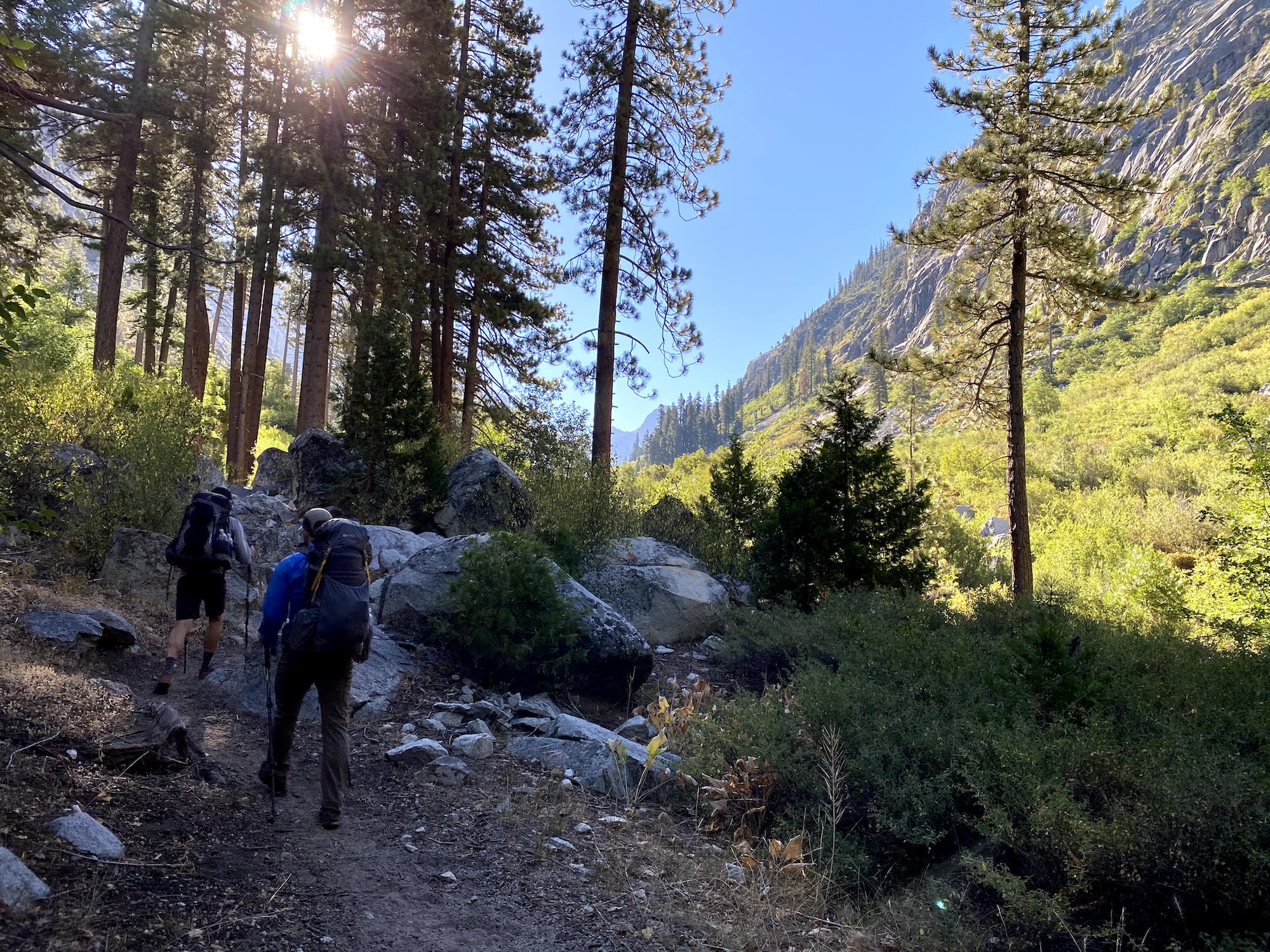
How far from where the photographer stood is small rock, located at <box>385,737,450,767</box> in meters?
5.18

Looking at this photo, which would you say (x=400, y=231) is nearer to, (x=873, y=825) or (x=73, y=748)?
(x=73, y=748)

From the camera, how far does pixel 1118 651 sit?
7.31m

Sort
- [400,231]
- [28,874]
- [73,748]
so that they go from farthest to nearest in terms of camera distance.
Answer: [400,231]
[73,748]
[28,874]

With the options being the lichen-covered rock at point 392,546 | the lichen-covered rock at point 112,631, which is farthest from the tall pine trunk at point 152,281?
the lichen-covered rock at point 112,631

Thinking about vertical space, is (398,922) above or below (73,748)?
below

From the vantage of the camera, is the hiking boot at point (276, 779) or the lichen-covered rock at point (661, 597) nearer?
the hiking boot at point (276, 779)

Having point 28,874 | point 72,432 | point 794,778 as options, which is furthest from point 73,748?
point 72,432

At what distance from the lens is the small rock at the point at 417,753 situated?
518cm

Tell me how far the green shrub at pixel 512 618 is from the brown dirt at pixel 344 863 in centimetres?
181

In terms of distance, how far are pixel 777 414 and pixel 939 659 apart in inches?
5621

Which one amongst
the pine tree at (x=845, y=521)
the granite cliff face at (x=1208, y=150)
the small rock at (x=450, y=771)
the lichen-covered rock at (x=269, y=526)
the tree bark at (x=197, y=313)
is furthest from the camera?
the granite cliff face at (x=1208, y=150)

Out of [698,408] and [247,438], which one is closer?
[247,438]

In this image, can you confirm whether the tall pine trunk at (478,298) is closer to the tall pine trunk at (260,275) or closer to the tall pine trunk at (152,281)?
the tall pine trunk at (260,275)

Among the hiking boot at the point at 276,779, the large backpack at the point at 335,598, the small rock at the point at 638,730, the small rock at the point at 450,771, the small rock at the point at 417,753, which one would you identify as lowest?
the small rock at the point at 638,730
